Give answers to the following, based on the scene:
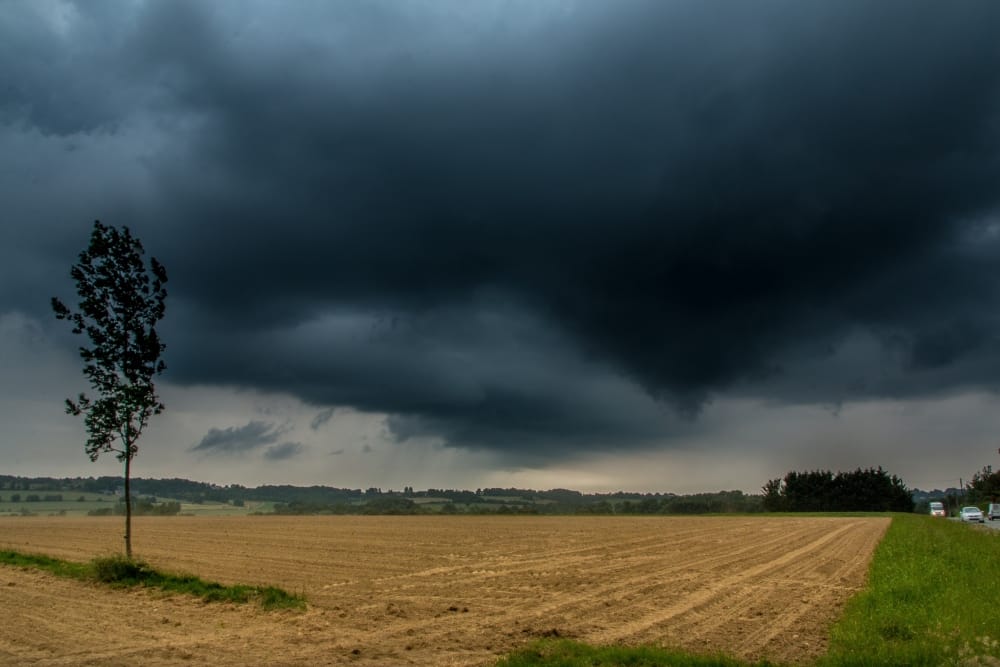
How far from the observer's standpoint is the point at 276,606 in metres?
17.4

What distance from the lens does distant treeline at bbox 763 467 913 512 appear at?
520 ft

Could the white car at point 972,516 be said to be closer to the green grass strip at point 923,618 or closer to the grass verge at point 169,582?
the green grass strip at point 923,618

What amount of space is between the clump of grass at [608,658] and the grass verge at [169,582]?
26.7 feet

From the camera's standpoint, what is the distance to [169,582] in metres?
20.8

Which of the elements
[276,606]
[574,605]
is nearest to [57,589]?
[276,606]

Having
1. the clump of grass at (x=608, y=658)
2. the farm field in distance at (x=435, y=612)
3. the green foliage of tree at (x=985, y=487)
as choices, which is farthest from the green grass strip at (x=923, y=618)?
the green foliage of tree at (x=985, y=487)

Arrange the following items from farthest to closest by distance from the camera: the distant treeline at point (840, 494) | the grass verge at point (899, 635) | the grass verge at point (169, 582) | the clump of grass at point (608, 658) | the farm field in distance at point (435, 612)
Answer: the distant treeline at point (840, 494) → the grass verge at point (169, 582) → the farm field in distance at point (435, 612) → the grass verge at point (899, 635) → the clump of grass at point (608, 658)

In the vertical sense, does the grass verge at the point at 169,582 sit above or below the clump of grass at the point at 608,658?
below

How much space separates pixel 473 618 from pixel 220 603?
6.79 meters

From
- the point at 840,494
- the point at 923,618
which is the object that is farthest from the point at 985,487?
the point at 923,618

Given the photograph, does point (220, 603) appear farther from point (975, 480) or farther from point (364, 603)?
point (975, 480)

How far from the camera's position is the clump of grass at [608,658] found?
10758 mm

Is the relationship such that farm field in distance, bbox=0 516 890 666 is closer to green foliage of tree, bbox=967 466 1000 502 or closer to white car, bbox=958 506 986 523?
white car, bbox=958 506 986 523

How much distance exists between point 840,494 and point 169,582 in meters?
169
